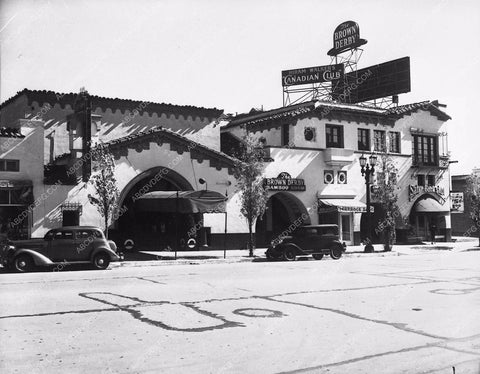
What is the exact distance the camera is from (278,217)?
34250 mm

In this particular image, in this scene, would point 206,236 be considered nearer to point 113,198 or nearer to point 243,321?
point 113,198

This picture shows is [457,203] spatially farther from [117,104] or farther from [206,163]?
[117,104]

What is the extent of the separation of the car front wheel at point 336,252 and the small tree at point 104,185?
998 cm

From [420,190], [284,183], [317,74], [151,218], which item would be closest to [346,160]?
[284,183]

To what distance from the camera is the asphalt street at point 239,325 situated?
701 cm

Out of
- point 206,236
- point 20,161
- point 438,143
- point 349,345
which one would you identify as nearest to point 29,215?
point 20,161

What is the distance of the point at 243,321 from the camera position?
959 cm

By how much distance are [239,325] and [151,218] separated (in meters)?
19.9

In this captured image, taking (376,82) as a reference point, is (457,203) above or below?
below

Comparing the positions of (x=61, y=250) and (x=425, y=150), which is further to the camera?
(x=425, y=150)

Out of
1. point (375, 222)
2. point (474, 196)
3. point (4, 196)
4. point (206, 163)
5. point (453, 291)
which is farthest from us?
point (375, 222)

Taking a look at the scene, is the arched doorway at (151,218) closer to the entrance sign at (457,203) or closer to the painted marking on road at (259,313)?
the painted marking on road at (259,313)

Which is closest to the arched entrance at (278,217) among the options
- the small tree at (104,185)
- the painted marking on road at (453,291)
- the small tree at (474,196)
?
the small tree at (104,185)

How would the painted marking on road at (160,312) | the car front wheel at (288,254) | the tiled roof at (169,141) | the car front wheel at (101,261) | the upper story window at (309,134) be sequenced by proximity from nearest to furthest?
the painted marking on road at (160,312)
the car front wheel at (101,261)
the car front wheel at (288,254)
the tiled roof at (169,141)
the upper story window at (309,134)
